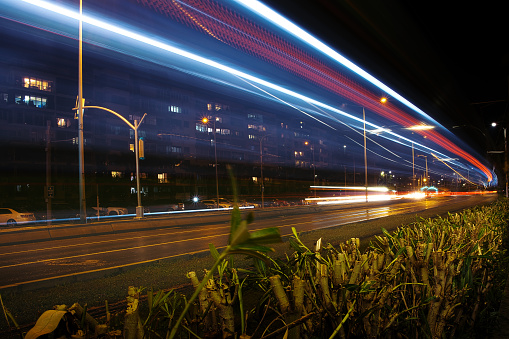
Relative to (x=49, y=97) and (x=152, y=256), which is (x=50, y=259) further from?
(x=49, y=97)

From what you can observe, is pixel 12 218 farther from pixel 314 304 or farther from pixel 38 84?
pixel 38 84

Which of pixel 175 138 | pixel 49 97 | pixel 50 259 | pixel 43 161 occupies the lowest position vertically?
pixel 50 259

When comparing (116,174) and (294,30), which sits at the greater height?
(294,30)

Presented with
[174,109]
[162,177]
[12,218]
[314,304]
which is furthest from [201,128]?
[314,304]

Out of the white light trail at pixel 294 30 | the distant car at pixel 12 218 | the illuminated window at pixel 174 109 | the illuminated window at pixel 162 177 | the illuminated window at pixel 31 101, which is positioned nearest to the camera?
the white light trail at pixel 294 30

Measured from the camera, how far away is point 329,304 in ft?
7.32

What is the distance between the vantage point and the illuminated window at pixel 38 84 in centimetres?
5838

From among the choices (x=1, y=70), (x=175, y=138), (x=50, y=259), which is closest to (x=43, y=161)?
(x=1, y=70)

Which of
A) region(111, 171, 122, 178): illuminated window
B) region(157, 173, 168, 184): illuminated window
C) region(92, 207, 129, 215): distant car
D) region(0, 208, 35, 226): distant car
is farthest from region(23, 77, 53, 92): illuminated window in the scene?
region(0, 208, 35, 226): distant car

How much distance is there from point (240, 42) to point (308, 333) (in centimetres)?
1573

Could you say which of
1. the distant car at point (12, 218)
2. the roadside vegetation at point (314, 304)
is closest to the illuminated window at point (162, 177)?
the distant car at point (12, 218)

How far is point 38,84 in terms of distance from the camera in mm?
59781

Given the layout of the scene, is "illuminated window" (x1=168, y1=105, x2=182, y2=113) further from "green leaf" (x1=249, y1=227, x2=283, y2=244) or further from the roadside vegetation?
"green leaf" (x1=249, y1=227, x2=283, y2=244)

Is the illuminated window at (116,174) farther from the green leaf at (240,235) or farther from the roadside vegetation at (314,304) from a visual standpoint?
the green leaf at (240,235)
